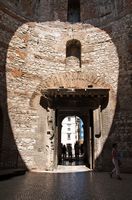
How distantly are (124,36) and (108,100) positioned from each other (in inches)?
123

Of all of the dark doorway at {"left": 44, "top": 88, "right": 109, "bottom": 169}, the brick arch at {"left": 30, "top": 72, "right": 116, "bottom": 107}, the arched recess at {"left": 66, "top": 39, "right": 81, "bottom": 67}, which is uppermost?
the arched recess at {"left": 66, "top": 39, "right": 81, "bottom": 67}

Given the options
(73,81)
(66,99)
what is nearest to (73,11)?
(73,81)

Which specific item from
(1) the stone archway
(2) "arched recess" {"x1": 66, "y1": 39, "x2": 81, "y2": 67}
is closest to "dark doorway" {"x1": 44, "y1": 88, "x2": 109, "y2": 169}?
(1) the stone archway

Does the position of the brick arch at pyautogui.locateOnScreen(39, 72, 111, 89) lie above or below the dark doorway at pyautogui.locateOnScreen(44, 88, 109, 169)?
above

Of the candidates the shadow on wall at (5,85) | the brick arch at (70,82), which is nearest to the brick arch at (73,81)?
the brick arch at (70,82)

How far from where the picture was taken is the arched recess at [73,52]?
11877 mm

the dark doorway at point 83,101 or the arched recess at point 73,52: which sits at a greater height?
the arched recess at point 73,52

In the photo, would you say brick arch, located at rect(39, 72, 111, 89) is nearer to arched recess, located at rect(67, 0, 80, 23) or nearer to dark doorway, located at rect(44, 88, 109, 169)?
dark doorway, located at rect(44, 88, 109, 169)

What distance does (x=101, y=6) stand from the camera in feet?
40.4

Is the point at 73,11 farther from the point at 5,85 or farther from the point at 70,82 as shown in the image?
the point at 5,85

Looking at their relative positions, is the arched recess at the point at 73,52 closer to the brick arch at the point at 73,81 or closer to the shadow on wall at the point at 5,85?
the brick arch at the point at 73,81

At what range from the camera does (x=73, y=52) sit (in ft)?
39.9

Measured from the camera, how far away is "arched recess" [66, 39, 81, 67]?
11877mm

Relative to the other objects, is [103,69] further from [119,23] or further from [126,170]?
[126,170]
